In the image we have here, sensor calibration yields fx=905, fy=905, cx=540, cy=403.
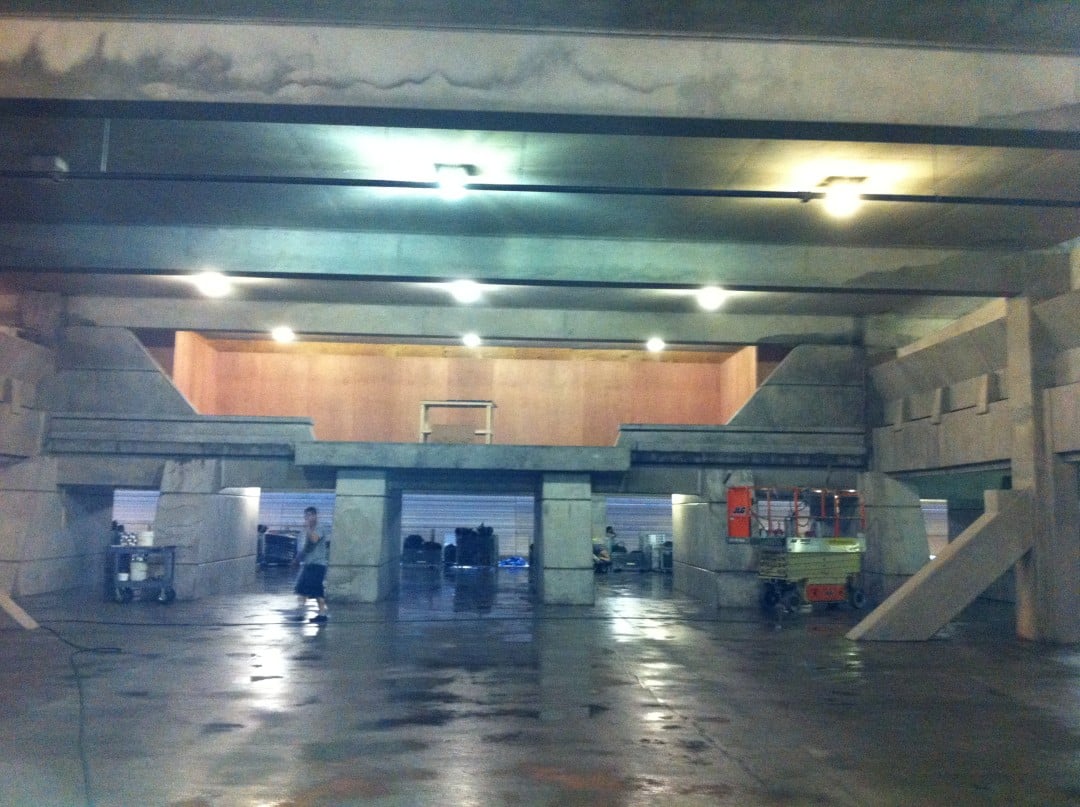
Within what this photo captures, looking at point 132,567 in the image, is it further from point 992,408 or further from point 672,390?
point 992,408

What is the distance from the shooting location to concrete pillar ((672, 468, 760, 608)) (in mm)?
21703

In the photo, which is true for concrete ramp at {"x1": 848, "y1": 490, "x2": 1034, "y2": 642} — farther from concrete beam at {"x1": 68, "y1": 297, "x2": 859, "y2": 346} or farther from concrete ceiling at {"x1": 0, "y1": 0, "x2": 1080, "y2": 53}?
concrete ceiling at {"x1": 0, "y1": 0, "x2": 1080, "y2": 53}

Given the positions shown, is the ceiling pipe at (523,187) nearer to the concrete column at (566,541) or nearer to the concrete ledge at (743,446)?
the concrete column at (566,541)

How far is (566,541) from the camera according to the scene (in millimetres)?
21109

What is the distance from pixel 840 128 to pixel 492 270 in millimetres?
7470

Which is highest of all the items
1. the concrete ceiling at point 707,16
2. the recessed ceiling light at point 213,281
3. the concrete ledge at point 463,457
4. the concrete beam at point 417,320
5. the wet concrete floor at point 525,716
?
the concrete ceiling at point 707,16

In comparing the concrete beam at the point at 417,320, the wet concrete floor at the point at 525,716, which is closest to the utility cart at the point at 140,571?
the wet concrete floor at the point at 525,716

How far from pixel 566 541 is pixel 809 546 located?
562 centimetres

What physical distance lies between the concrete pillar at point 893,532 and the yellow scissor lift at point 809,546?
0.39 m

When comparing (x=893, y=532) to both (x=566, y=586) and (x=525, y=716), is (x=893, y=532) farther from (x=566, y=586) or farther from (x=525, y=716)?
(x=525, y=716)

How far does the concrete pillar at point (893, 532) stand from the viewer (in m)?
22.1

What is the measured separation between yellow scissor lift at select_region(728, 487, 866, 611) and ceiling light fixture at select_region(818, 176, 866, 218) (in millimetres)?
9599

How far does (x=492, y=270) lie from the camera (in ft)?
51.9

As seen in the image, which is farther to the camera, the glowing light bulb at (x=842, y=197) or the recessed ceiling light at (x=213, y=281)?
the recessed ceiling light at (x=213, y=281)
